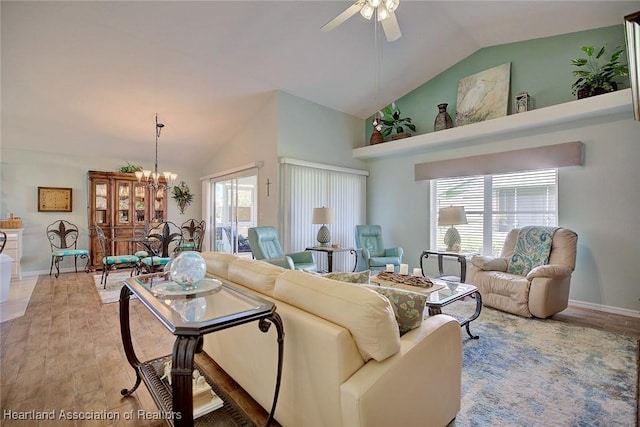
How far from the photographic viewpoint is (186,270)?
5.70 ft

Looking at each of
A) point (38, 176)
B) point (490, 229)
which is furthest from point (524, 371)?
point (38, 176)

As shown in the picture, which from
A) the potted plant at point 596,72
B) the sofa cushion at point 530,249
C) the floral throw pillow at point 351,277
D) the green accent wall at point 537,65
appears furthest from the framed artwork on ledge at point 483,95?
the floral throw pillow at point 351,277

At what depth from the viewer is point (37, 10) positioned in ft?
10.0

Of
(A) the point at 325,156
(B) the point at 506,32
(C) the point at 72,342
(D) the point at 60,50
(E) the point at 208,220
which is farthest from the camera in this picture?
(E) the point at 208,220

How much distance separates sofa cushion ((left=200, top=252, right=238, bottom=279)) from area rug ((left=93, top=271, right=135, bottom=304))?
1650 mm

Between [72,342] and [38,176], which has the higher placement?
[38,176]

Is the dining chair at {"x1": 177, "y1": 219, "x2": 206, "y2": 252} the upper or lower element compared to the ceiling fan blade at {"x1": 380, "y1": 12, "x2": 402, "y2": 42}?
lower

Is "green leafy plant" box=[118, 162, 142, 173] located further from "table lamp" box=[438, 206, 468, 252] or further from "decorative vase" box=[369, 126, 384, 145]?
"table lamp" box=[438, 206, 468, 252]

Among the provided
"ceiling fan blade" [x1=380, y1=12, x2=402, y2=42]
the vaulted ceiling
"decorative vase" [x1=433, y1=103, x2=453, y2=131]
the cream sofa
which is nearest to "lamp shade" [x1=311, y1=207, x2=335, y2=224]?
the vaulted ceiling

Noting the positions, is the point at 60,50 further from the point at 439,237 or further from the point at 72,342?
the point at 439,237

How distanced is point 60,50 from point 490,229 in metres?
6.26

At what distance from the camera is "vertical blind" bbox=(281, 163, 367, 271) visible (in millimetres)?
5004

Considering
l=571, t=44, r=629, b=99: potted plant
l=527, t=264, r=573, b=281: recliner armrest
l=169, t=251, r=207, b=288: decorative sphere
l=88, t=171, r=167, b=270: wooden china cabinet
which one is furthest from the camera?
l=88, t=171, r=167, b=270: wooden china cabinet

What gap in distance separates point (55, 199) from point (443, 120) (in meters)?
7.37
